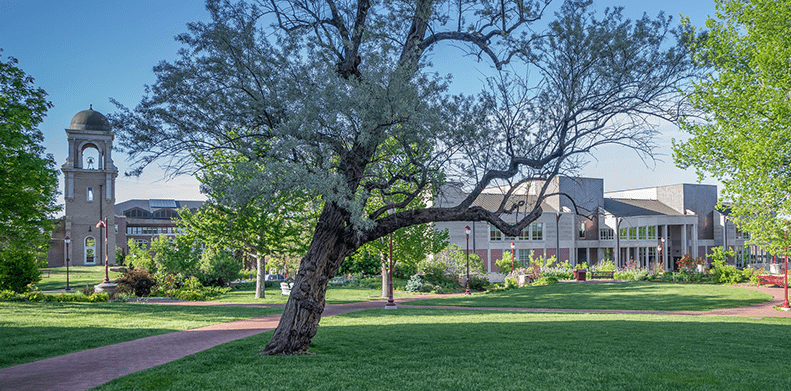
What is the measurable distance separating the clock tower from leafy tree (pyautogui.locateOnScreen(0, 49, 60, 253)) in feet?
117

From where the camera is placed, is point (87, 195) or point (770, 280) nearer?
point (770, 280)

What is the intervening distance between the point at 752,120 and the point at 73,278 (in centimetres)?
4243

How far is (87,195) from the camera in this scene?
172ft

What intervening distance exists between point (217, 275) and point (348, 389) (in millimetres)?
29262

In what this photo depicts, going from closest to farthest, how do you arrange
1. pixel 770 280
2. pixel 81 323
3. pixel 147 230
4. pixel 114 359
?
1. pixel 114 359
2. pixel 81 323
3. pixel 770 280
4. pixel 147 230

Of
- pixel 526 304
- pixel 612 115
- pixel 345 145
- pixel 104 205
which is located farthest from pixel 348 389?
pixel 104 205

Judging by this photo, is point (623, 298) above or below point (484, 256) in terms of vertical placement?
below

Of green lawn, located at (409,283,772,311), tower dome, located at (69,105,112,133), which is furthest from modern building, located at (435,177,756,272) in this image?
tower dome, located at (69,105,112,133)

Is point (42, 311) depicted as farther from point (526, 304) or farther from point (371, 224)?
point (526, 304)

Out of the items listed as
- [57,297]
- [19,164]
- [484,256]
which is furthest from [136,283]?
[484,256]

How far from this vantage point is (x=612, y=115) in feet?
31.8

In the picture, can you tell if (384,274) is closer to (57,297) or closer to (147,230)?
(57,297)

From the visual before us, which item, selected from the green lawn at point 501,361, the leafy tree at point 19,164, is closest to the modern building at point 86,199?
the leafy tree at point 19,164

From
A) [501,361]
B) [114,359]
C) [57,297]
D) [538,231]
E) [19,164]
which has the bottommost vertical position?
[57,297]
